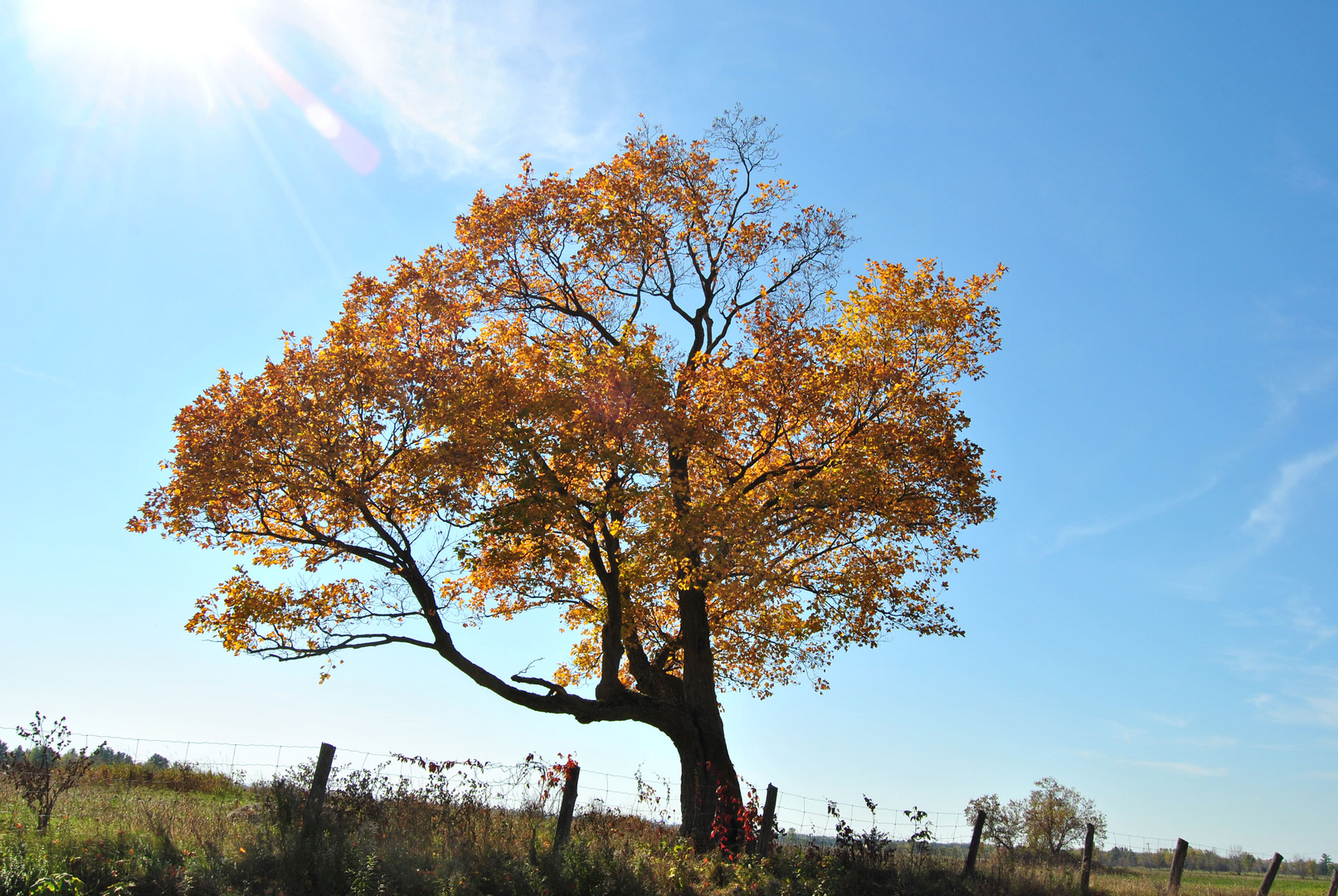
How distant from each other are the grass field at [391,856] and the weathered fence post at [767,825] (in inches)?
13.2

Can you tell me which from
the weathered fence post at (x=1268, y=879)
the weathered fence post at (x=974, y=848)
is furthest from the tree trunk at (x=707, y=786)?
the weathered fence post at (x=1268, y=879)

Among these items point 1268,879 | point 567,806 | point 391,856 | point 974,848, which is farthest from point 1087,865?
point 391,856

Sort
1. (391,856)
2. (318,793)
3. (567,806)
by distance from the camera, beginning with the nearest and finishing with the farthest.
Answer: (391,856) → (318,793) → (567,806)

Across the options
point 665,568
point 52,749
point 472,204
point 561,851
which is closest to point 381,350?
point 472,204

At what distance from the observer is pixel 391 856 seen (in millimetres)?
10797

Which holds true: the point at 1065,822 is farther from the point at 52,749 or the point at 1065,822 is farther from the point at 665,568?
the point at 52,749

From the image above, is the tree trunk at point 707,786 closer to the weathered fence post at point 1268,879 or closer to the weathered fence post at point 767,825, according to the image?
the weathered fence post at point 767,825

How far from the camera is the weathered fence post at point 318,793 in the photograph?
1156 centimetres

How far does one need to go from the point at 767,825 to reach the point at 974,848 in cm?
421

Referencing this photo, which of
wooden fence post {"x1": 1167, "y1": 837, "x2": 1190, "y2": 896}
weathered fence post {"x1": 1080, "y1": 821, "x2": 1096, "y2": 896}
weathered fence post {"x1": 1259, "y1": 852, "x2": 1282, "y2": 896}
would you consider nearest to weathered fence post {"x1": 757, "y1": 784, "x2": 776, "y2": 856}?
weathered fence post {"x1": 1080, "y1": 821, "x2": 1096, "y2": 896}

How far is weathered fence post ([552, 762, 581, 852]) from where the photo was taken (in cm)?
1240

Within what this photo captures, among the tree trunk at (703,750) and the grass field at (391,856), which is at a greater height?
the tree trunk at (703,750)

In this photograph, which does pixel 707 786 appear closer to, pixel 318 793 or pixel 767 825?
pixel 767 825

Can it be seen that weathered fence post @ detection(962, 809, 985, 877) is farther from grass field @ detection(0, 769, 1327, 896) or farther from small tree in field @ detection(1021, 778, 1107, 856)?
small tree in field @ detection(1021, 778, 1107, 856)
